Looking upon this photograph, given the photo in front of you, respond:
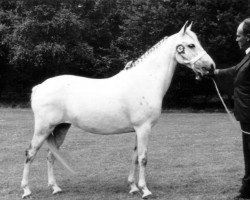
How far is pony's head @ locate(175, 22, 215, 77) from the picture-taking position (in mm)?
7059

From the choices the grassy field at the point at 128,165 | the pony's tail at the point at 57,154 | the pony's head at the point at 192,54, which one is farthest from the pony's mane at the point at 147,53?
the grassy field at the point at 128,165

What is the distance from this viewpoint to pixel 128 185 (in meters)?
7.93

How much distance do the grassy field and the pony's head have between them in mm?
2101

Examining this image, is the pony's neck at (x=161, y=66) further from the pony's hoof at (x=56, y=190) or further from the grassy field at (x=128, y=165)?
the pony's hoof at (x=56, y=190)

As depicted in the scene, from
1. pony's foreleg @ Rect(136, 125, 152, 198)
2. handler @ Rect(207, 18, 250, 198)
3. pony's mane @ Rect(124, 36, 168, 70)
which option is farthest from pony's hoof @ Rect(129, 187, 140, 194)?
pony's mane @ Rect(124, 36, 168, 70)

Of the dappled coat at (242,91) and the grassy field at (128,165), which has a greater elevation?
the dappled coat at (242,91)

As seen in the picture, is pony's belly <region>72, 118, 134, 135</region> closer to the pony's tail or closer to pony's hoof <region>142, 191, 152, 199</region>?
the pony's tail

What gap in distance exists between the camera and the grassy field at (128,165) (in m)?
7.48

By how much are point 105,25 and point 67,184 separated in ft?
79.7

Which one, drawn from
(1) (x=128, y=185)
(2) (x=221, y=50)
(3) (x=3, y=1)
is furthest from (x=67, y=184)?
(3) (x=3, y=1)

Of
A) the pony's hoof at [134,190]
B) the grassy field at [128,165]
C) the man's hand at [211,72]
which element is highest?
the man's hand at [211,72]

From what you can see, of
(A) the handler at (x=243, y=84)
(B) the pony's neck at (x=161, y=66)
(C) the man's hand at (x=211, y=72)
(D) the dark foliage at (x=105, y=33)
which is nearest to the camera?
(A) the handler at (x=243, y=84)

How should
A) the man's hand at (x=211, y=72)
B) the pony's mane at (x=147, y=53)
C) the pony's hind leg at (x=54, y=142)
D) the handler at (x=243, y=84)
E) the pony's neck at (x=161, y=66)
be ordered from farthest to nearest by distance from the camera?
the pony's hind leg at (x=54, y=142) → the pony's mane at (x=147, y=53) → the pony's neck at (x=161, y=66) → the man's hand at (x=211, y=72) → the handler at (x=243, y=84)

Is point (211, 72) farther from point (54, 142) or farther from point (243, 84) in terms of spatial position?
point (54, 142)
